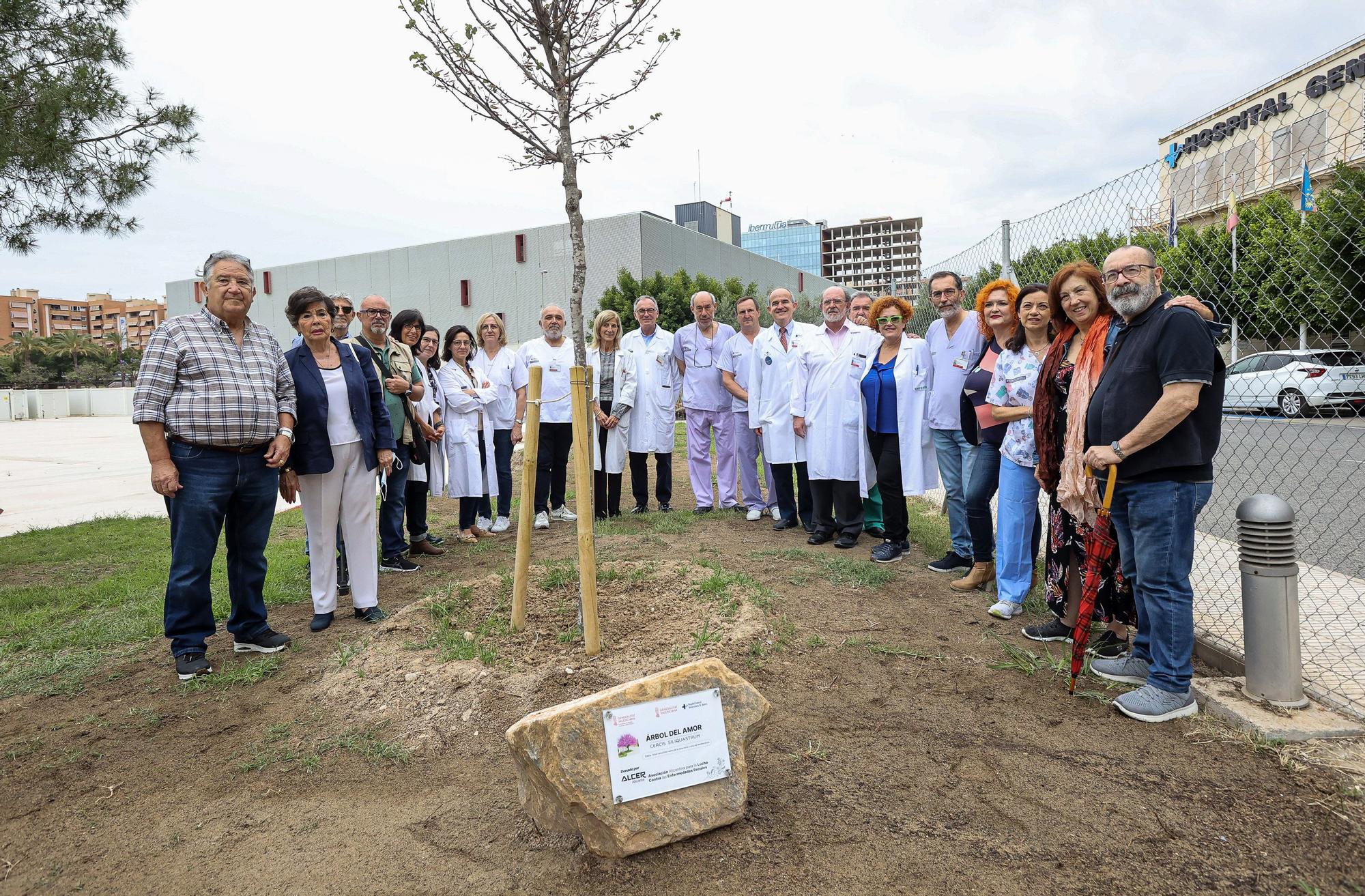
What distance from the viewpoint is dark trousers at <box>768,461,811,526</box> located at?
6906 mm

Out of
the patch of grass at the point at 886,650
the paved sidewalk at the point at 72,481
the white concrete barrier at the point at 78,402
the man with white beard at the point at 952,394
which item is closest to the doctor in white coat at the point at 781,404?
the man with white beard at the point at 952,394

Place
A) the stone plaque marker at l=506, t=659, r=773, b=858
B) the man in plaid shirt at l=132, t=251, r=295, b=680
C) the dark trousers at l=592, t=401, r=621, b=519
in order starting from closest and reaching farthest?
the stone plaque marker at l=506, t=659, r=773, b=858 < the man in plaid shirt at l=132, t=251, r=295, b=680 < the dark trousers at l=592, t=401, r=621, b=519

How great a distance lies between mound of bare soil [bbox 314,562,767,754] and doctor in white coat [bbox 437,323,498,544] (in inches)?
81.5

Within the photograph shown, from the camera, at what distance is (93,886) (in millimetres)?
2314

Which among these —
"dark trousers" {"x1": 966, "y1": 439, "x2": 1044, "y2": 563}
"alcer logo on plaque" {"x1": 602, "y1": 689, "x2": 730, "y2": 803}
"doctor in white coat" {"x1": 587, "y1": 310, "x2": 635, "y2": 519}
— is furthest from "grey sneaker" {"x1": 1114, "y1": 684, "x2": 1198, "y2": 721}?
"doctor in white coat" {"x1": 587, "y1": 310, "x2": 635, "y2": 519}

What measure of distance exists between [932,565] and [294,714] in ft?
13.3

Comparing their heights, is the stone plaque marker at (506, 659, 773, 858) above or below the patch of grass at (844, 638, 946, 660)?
above

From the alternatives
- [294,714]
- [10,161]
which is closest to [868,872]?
[294,714]

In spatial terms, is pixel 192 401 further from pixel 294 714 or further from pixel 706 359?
pixel 706 359

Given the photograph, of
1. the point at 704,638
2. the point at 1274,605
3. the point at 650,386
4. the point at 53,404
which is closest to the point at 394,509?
the point at 650,386

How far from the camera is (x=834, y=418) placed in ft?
20.4

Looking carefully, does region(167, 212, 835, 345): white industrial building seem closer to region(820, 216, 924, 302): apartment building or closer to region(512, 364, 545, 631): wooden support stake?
region(512, 364, 545, 631): wooden support stake

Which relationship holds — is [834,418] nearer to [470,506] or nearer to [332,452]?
[470,506]

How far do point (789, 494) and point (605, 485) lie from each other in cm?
181
